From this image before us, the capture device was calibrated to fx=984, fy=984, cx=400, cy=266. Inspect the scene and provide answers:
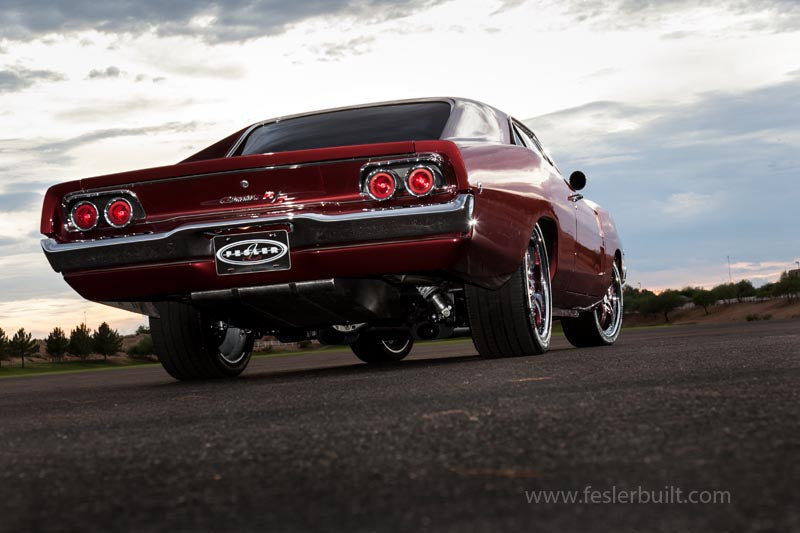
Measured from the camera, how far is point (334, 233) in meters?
5.09

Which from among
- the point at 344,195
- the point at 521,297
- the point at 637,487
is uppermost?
the point at 344,195

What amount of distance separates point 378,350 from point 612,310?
2327mm

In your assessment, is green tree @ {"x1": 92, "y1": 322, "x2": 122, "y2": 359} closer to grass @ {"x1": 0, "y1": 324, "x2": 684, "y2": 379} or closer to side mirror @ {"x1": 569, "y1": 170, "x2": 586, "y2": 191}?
grass @ {"x1": 0, "y1": 324, "x2": 684, "y2": 379}

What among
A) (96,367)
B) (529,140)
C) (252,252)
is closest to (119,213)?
(252,252)

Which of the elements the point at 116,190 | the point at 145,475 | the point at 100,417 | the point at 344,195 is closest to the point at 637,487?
the point at 145,475

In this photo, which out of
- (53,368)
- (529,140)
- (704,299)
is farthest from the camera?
(704,299)

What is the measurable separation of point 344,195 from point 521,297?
135cm

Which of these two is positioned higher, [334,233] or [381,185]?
[381,185]

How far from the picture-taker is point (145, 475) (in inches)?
95.2

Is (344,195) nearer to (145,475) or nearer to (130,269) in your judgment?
(130,269)

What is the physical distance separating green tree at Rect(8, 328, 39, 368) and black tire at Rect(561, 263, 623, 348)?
9170 cm

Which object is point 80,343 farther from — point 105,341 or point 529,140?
point 529,140

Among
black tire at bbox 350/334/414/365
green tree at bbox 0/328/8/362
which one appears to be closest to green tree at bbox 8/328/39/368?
green tree at bbox 0/328/8/362

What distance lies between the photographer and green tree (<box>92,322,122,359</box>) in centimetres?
9919
